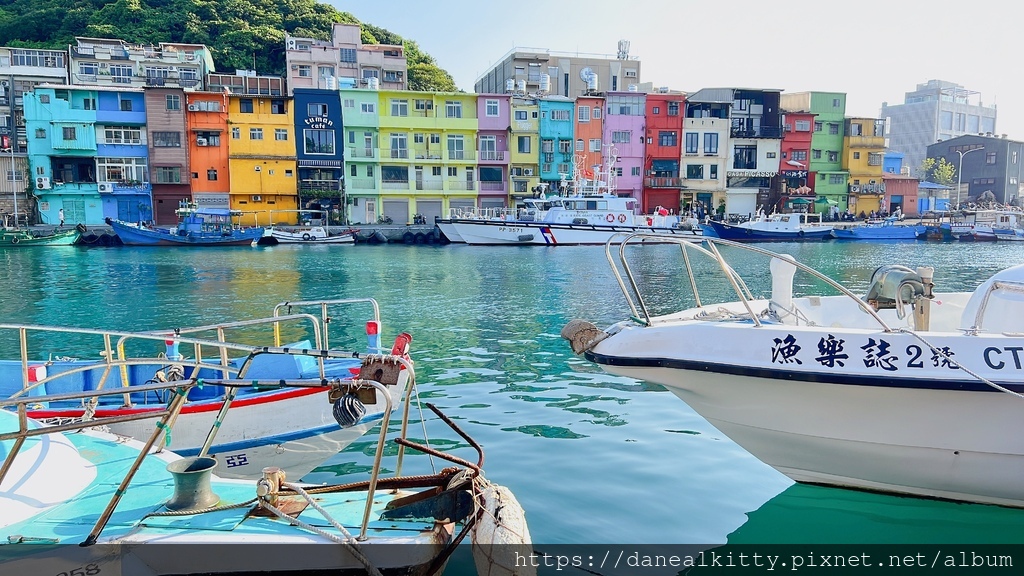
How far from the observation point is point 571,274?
94.5 feet

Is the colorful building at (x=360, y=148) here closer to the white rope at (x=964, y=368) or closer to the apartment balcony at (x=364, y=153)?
the apartment balcony at (x=364, y=153)

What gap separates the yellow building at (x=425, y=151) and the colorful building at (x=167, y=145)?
42.9ft

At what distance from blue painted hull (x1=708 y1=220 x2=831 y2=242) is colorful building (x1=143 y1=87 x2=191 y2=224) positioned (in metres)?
35.9

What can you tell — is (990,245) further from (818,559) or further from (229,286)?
(818,559)

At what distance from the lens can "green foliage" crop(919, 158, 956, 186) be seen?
7762 centimetres

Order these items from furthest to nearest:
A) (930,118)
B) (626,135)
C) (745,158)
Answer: (930,118) < (745,158) < (626,135)

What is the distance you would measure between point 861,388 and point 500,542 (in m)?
3.29

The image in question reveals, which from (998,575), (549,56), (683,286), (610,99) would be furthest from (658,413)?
(549,56)

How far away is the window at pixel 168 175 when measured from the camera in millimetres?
50312

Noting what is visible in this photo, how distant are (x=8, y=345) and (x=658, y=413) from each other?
12857 millimetres

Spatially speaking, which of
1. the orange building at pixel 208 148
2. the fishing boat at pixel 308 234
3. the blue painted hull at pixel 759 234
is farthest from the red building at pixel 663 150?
the orange building at pixel 208 148

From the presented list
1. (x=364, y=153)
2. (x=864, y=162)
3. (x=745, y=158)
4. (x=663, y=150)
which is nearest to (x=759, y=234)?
(x=663, y=150)

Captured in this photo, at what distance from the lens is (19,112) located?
52.8 metres

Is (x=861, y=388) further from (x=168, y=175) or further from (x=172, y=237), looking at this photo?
(x=168, y=175)
